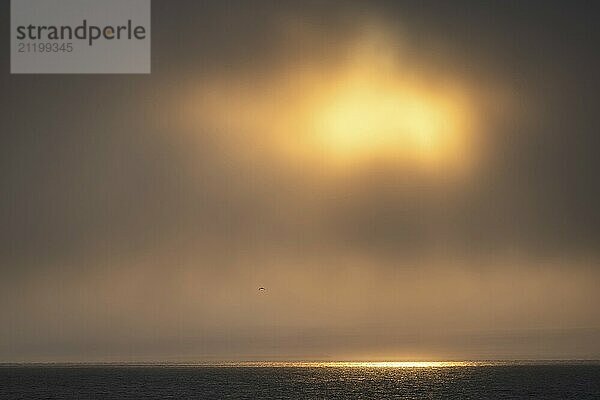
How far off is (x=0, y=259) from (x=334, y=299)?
2.79 metres

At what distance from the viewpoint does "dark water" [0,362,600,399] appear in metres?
6.93

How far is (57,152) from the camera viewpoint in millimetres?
7633

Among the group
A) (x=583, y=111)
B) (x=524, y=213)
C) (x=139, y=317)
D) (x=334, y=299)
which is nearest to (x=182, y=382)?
(x=139, y=317)

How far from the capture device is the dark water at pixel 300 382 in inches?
273

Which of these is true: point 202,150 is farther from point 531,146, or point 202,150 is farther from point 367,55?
point 531,146

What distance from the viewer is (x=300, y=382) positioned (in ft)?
24.3
